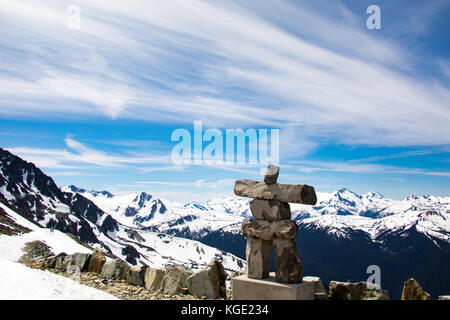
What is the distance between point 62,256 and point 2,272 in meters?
5.98

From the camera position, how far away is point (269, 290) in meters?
16.1

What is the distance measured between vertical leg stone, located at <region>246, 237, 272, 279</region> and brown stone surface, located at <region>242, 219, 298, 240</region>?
20.3 inches

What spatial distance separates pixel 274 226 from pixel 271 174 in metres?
2.55

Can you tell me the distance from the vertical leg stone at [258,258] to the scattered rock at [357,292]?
3.43 m

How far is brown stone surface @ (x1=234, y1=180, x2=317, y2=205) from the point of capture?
620 inches

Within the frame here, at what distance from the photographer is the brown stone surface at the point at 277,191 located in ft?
51.7

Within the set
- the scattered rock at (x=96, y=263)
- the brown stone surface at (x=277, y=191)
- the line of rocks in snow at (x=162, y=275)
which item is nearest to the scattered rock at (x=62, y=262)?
the line of rocks in snow at (x=162, y=275)

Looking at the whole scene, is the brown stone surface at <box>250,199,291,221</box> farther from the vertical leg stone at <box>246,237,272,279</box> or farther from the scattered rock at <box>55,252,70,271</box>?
the scattered rock at <box>55,252,70,271</box>

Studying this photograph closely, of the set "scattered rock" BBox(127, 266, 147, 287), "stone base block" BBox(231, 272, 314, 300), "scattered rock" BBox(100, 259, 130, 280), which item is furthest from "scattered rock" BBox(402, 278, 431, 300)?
"scattered rock" BBox(100, 259, 130, 280)

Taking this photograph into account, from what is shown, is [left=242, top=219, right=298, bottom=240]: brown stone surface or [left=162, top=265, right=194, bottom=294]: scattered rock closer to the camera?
[left=242, top=219, right=298, bottom=240]: brown stone surface

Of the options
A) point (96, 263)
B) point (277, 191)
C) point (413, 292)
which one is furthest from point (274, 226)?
point (96, 263)

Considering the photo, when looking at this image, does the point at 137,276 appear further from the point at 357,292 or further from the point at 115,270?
the point at 357,292

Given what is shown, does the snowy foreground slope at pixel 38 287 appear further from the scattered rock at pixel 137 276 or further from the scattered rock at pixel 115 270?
the scattered rock at pixel 137 276
